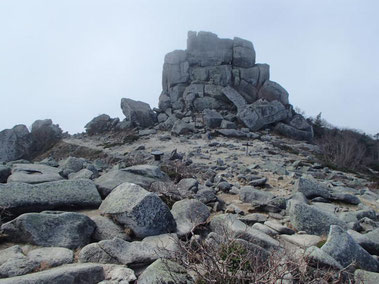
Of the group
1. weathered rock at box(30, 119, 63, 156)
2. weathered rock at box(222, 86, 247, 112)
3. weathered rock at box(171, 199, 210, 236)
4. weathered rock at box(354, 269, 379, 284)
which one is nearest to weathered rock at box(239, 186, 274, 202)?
weathered rock at box(171, 199, 210, 236)

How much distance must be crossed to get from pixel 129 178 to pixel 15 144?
915 inches

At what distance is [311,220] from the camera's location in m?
5.95

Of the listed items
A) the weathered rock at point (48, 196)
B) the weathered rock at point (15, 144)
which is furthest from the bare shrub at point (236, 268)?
the weathered rock at point (15, 144)

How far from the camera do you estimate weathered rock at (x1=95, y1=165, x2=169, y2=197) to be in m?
6.92

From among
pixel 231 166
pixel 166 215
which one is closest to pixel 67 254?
pixel 166 215

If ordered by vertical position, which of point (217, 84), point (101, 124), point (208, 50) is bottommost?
point (101, 124)

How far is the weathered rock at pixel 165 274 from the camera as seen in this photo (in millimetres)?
3582

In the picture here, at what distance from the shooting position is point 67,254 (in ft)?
14.2

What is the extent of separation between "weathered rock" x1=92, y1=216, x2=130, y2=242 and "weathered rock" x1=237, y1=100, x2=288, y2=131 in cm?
2148

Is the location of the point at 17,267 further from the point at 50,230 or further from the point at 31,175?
the point at 31,175

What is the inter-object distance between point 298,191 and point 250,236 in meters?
3.74

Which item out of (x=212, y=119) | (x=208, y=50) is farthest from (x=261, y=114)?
(x=208, y=50)

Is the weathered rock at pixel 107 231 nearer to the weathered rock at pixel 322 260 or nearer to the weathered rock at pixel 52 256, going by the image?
the weathered rock at pixel 52 256

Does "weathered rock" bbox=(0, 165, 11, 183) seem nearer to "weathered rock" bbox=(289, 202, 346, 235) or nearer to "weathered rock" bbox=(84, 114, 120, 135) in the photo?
"weathered rock" bbox=(289, 202, 346, 235)
